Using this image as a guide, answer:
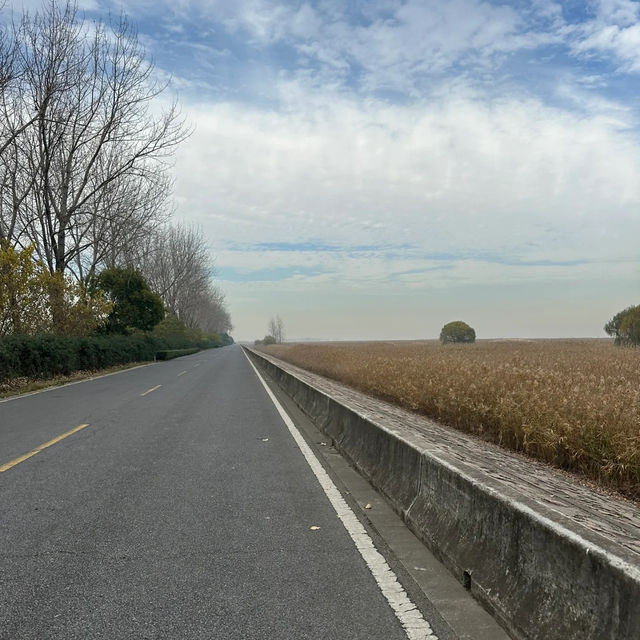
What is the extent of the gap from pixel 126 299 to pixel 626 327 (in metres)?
31.5

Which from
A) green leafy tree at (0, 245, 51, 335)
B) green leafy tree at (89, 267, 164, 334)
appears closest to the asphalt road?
green leafy tree at (0, 245, 51, 335)

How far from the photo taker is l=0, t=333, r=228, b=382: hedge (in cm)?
1741

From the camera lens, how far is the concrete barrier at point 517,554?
2.18 metres

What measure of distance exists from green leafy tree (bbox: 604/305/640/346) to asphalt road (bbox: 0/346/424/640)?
2196 cm

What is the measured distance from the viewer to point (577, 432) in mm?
5004

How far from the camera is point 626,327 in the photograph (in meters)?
25.2

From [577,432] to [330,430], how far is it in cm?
448

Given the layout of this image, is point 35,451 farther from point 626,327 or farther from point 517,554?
point 626,327

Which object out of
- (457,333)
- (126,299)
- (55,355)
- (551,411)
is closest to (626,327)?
(457,333)

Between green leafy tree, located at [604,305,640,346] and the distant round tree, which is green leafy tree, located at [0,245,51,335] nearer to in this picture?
green leafy tree, located at [604,305,640,346]

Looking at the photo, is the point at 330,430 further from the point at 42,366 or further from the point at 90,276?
the point at 90,276

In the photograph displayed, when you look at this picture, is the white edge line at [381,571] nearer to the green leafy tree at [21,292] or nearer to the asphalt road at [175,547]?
the asphalt road at [175,547]

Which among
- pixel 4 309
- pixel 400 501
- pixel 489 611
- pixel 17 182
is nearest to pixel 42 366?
pixel 4 309

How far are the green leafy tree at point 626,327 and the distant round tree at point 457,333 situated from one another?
1733 centimetres
